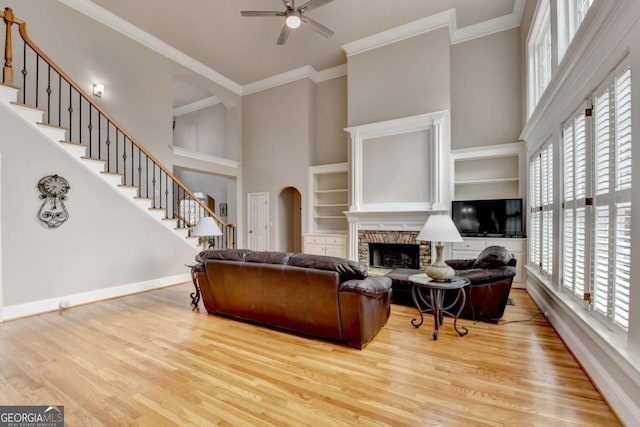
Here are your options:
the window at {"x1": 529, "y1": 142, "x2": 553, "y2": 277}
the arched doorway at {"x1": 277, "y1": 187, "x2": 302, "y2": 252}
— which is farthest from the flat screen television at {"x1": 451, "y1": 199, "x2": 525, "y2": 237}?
the arched doorway at {"x1": 277, "y1": 187, "x2": 302, "y2": 252}

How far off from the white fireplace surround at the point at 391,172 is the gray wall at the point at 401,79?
299 mm

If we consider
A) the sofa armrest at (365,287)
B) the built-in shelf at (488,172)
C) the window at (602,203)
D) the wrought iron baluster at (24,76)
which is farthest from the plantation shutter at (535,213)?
the wrought iron baluster at (24,76)

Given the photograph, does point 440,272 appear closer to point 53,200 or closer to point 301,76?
point 53,200

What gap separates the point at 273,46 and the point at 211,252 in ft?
16.6

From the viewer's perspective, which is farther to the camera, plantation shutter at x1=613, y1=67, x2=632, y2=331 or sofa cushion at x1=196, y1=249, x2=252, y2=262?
sofa cushion at x1=196, y1=249, x2=252, y2=262

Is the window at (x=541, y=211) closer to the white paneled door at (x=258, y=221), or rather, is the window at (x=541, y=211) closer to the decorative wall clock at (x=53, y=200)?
the white paneled door at (x=258, y=221)

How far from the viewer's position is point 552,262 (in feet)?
11.0

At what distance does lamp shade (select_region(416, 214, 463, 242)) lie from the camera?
2.89 m

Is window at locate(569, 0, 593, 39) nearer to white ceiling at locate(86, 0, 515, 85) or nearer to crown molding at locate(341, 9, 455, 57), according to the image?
white ceiling at locate(86, 0, 515, 85)

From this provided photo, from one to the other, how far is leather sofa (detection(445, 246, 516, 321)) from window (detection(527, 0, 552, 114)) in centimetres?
254

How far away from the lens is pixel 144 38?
6.00 metres

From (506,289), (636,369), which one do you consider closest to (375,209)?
(506,289)

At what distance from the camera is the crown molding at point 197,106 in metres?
9.51

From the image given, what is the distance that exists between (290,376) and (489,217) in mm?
4551
